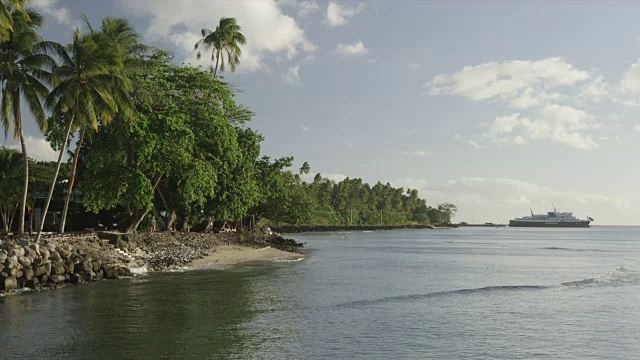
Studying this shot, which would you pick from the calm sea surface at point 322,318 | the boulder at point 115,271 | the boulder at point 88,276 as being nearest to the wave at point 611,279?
the calm sea surface at point 322,318

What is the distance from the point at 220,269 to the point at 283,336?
2099cm

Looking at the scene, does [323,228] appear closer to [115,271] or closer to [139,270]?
[139,270]

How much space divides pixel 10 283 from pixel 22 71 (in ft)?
40.0

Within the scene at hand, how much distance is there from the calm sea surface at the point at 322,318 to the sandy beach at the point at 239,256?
324 inches

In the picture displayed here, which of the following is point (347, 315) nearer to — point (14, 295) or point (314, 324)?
point (314, 324)

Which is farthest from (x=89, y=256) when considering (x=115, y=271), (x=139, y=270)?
(x=139, y=270)

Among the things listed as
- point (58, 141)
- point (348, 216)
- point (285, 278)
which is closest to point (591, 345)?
point (285, 278)

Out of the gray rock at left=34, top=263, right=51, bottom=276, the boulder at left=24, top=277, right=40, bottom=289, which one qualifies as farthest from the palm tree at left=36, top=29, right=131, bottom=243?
the boulder at left=24, top=277, right=40, bottom=289

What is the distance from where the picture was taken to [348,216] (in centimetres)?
18650

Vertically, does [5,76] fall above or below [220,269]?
above

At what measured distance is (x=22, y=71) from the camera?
102 feet

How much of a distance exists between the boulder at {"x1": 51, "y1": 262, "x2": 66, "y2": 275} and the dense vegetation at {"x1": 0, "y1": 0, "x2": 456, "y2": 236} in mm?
4859

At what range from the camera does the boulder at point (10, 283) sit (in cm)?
2509

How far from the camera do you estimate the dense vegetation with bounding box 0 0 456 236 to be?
31.6 m
